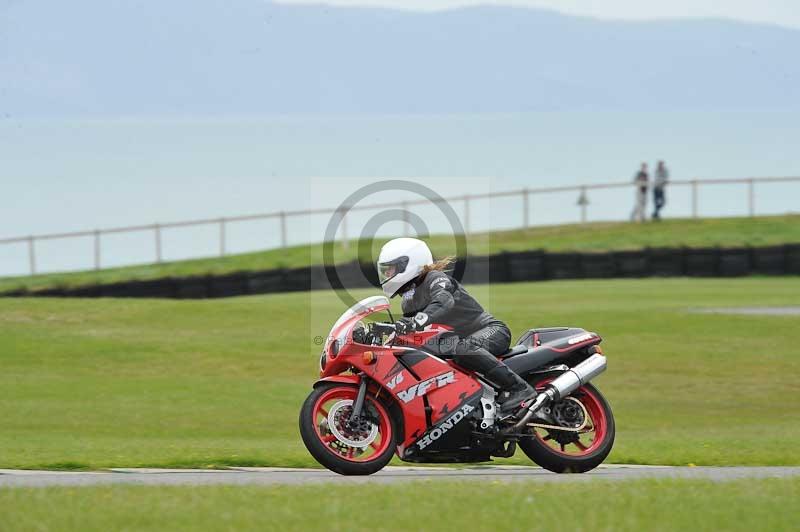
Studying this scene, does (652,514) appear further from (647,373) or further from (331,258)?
(331,258)

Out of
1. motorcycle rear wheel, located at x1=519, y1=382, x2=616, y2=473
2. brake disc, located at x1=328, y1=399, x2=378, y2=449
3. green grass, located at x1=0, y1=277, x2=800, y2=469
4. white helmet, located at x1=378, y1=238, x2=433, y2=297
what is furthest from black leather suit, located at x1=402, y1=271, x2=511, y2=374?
green grass, located at x1=0, y1=277, x2=800, y2=469

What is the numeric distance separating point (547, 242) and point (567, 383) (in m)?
28.1

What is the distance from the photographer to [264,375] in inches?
756

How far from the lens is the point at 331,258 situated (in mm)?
36000

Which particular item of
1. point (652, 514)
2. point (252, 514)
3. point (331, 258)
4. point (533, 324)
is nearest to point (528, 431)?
point (652, 514)

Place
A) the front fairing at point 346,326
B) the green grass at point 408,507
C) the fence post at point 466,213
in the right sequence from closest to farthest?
the green grass at point 408,507 < the front fairing at point 346,326 < the fence post at point 466,213

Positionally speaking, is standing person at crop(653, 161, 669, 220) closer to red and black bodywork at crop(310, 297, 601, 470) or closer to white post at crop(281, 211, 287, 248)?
white post at crop(281, 211, 287, 248)

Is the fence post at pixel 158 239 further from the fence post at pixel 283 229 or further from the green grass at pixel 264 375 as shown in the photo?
the green grass at pixel 264 375

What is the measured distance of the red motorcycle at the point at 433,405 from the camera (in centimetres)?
979

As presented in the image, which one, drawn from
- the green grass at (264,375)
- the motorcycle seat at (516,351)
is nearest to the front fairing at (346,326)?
the motorcycle seat at (516,351)

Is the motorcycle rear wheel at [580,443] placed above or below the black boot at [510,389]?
below

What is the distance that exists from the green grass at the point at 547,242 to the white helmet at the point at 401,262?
23692 millimetres

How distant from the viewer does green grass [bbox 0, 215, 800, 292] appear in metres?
35.5

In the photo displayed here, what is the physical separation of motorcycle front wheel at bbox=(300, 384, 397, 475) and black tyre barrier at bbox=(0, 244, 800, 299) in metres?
22.3
